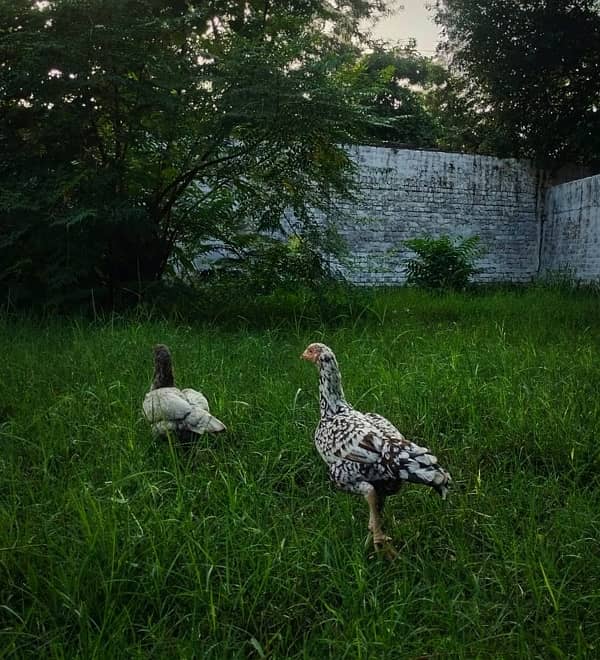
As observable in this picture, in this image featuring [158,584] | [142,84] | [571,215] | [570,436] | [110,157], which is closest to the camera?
[158,584]

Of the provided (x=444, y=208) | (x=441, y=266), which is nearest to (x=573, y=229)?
(x=444, y=208)

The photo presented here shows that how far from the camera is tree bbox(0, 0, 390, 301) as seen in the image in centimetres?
604

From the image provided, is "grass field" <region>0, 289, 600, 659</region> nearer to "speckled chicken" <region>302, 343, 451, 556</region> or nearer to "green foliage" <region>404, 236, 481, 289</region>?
"speckled chicken" <region>302, 343, 451, 556</region>

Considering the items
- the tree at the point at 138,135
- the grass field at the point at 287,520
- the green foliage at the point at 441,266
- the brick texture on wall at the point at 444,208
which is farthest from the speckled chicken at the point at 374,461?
the brick texture on wall at the point at 444,208

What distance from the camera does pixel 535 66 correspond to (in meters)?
12.6

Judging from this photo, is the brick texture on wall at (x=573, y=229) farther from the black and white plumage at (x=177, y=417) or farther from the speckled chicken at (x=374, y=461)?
the speckled chicken at (x=374, y=461)

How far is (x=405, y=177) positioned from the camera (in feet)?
39.7

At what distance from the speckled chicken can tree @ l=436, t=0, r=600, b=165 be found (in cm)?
1165

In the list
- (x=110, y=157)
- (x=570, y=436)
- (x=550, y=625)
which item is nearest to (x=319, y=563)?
(x=550, y=625)

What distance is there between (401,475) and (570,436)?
4.35ft

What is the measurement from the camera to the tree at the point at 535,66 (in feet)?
40.6

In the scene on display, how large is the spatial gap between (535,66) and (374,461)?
489 inches

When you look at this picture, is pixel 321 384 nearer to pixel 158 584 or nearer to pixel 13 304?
pixel 158 584

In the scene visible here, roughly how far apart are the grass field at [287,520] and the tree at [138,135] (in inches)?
81.1
